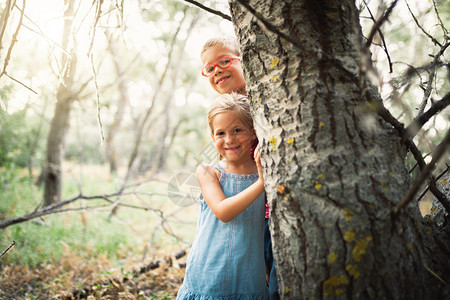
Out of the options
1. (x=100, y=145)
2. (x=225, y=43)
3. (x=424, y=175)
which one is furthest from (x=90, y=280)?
(x=424, y=175)

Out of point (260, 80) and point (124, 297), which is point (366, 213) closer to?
point (260, 80)

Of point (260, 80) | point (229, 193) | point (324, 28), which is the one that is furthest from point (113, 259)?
point (324, 28)

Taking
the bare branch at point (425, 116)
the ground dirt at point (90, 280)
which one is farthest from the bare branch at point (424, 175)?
the ground dirt at point (90, 280)

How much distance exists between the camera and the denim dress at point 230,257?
1.61m

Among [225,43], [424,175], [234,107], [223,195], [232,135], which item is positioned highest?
[225,43]

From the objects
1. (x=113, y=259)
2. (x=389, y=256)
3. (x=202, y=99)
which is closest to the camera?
(x=389, y=256)

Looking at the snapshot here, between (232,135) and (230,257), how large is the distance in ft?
2.36

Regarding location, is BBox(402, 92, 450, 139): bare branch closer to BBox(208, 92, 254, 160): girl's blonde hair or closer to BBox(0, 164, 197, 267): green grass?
BBox(208, 92, 254, 160): girl's blonde hair

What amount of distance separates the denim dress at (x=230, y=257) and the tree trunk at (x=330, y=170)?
0.45 metres

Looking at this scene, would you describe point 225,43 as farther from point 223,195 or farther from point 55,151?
point 55,151

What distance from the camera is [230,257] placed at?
5.42 feet

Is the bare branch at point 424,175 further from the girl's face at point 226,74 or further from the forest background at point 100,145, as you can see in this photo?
the girl's face at point 226,74

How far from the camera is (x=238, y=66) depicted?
2223mm

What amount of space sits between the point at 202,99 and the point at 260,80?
23.9 m
